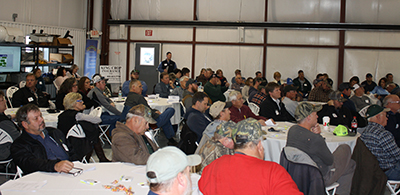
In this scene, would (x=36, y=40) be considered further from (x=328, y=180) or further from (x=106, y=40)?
(x=328, y=180)

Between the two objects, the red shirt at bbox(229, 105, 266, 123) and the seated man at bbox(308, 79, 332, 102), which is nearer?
the red shirt at bbox(229, 105, 266, 123)

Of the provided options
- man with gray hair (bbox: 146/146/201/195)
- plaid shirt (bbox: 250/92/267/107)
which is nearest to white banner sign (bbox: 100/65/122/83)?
plaid shirt (bbox: 250/92/267/107)

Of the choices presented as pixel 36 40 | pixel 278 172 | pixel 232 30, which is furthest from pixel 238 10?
pixel 278 172

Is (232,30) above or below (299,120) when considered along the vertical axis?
above

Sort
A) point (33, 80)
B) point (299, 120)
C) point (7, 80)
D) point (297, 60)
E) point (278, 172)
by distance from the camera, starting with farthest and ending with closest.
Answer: point (297, 60)
point (7, 80)
point (33, 80)
point (299, 120)
point (278, 172)

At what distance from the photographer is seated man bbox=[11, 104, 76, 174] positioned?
303 cm

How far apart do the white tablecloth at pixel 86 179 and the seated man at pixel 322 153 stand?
1162 millimetres

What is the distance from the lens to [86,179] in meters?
2.91

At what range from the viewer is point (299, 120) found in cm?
396

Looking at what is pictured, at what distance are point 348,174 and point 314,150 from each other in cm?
55

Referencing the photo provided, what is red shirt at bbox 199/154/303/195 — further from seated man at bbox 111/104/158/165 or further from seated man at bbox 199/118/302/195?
seated man at bbox 111/104/158/165

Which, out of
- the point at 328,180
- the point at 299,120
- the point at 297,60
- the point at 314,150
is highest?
the point at 297,60

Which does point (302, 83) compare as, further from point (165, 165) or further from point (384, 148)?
point (165, 165)

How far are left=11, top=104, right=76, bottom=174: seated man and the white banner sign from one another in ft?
33.2
